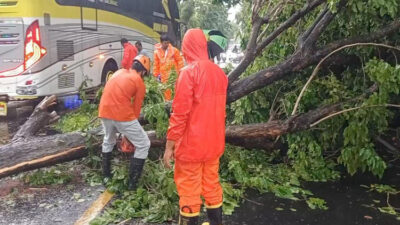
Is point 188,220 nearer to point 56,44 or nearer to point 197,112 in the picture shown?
point 197,112

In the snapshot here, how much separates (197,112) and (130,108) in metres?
1.36

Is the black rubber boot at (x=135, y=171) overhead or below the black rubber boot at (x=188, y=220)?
overhead

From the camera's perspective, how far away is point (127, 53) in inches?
210

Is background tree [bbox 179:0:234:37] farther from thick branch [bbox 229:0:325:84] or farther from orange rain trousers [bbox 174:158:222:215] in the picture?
orange rain trousers [bbox 174:158:222:215]

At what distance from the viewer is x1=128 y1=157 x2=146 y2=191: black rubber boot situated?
4676mm

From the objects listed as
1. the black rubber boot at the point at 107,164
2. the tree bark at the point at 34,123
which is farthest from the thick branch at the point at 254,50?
the tree bark at the point at 34,123

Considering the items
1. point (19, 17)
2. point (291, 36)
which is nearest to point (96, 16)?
point (19, 17)

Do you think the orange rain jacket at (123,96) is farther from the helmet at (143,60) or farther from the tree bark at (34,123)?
the tree bark at (34,123)

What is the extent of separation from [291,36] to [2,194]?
4.21 metres

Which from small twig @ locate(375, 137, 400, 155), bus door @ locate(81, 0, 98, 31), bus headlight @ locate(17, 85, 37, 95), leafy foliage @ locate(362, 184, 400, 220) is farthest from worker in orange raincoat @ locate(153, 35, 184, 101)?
leafy foliage @ locate(362, 184, 400, 220)

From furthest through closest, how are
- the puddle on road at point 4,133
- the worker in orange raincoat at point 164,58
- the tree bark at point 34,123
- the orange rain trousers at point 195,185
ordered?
1. the worker in orange raincoat at point 164,58
2. the puddle on road at point 4,133
3. the tree bark at point 34,123
4. the orange rain trousers at point 195,185

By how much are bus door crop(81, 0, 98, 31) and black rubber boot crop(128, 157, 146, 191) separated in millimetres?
5471

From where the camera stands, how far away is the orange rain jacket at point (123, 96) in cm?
460

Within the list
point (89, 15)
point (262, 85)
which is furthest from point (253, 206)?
point (89, 15)
